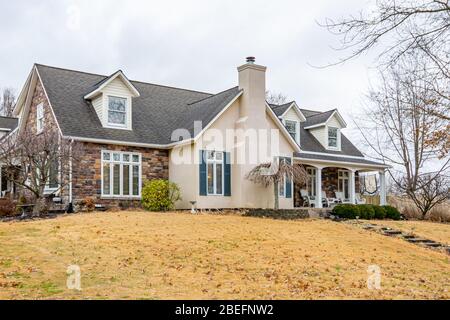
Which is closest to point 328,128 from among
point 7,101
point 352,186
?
point 352,186

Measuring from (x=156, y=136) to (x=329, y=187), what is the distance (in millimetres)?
11082

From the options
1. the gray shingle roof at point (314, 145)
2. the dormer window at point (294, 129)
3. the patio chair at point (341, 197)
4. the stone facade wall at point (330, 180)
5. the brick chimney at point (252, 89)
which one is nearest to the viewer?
the brick chimney at point (252, 89)

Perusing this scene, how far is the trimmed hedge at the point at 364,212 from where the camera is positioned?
2197 cm

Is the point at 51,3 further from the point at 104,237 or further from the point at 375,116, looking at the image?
the point at 375,116

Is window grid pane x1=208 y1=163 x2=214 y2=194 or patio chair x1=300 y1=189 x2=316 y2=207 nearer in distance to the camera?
window grid pane x1=208 y1=163 x2=214 y2=194

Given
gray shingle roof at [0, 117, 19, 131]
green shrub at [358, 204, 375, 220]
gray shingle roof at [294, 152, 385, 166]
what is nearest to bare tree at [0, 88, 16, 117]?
gray shingle roof at [0, 117, 19, 131]

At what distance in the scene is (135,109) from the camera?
2292 cm

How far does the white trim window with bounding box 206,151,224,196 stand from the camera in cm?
2022

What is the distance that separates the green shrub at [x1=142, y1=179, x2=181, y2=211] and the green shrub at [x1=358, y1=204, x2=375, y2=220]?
27.4ft

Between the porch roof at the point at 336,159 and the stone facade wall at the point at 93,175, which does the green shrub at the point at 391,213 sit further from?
the stone facade wall at the point at 93,175

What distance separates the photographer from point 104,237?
502 inches

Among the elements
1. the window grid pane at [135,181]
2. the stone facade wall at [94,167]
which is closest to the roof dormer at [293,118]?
the stone facade wall at [94,167]

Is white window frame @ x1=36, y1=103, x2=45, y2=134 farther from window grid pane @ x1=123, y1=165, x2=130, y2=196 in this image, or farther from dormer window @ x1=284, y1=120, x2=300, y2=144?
dormer window @ x1=284, y1=120, x2=300, y2=144

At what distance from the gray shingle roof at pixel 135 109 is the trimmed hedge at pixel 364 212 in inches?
276
